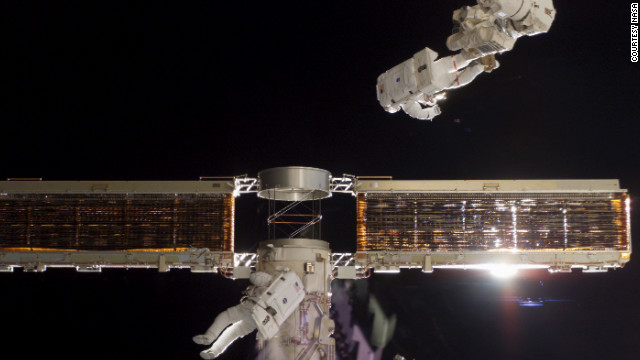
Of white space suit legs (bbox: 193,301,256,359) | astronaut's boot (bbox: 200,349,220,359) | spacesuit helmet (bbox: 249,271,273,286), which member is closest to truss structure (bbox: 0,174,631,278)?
white space suit legs (bbox: 193,301,256,359)

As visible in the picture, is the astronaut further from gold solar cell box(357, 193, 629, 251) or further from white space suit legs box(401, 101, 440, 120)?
white space suit legs box(401, 101, 440, 120)

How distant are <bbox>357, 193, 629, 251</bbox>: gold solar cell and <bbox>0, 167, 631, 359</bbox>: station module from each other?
19 millimetres

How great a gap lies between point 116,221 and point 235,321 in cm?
344

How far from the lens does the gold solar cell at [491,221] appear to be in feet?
39.8

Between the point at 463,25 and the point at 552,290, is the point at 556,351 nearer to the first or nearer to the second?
the point at 552,290

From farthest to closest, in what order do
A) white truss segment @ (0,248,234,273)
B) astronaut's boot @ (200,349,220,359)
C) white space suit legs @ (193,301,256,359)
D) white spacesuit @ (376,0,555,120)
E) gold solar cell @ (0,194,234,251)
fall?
gold solar cell @ (0,194,234,251), white truss segment @ (0,248,234,273), white space suit legs @ (193,301,256,359), astronaut's boot @ (200,349,220,359), white spacesuit @ (376,0,555,120)

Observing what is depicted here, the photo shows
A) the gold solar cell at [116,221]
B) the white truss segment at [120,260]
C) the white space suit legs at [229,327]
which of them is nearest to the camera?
the white space suit legs at [229,327]

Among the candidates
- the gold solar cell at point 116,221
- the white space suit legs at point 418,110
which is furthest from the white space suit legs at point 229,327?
the white space suit legs at point 418,110

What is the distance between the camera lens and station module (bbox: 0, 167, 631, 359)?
1207 cm

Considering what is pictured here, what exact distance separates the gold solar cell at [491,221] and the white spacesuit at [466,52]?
231 centimetres

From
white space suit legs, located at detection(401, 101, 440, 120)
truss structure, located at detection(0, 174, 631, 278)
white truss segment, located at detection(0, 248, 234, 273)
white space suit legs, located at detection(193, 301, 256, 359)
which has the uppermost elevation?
white space suit legs, located at detection(401, 101, 440, 120)

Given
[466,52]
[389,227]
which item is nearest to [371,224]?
[389,227]

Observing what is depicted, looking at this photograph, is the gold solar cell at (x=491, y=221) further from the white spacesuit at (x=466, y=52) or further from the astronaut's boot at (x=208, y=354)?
the astronaut's boot at (x=208, y=354)

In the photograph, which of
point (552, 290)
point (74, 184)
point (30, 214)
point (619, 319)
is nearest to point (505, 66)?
point (552, 290)
